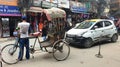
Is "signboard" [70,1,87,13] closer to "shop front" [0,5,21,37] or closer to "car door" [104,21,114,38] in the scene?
"shop front" [0,5,21,37]

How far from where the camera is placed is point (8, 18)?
1919cm

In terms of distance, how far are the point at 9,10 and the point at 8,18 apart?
836 mm

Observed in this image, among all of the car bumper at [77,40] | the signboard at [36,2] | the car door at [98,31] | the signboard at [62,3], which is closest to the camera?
the car bumper at [77,40]

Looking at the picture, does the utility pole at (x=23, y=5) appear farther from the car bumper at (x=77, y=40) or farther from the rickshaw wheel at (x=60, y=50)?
the rickshaw wheel at (x=60, y=50)

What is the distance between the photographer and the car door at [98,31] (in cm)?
1227

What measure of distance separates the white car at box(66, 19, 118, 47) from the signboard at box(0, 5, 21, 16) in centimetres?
769

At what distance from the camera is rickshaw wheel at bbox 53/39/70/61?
865 cm

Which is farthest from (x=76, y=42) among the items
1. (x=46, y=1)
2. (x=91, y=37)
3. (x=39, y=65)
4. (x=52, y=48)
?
(x=46, y=1)

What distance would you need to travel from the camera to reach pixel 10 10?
18797 millimetres

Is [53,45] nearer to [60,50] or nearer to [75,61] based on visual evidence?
[60,50]

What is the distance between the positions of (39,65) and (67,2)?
1873cm

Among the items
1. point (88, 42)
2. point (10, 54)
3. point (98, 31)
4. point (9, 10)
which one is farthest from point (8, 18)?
point (10, 54)

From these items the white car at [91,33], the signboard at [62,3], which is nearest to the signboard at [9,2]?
the signboard at [62,3]

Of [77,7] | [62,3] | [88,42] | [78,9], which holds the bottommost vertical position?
[88,42]
